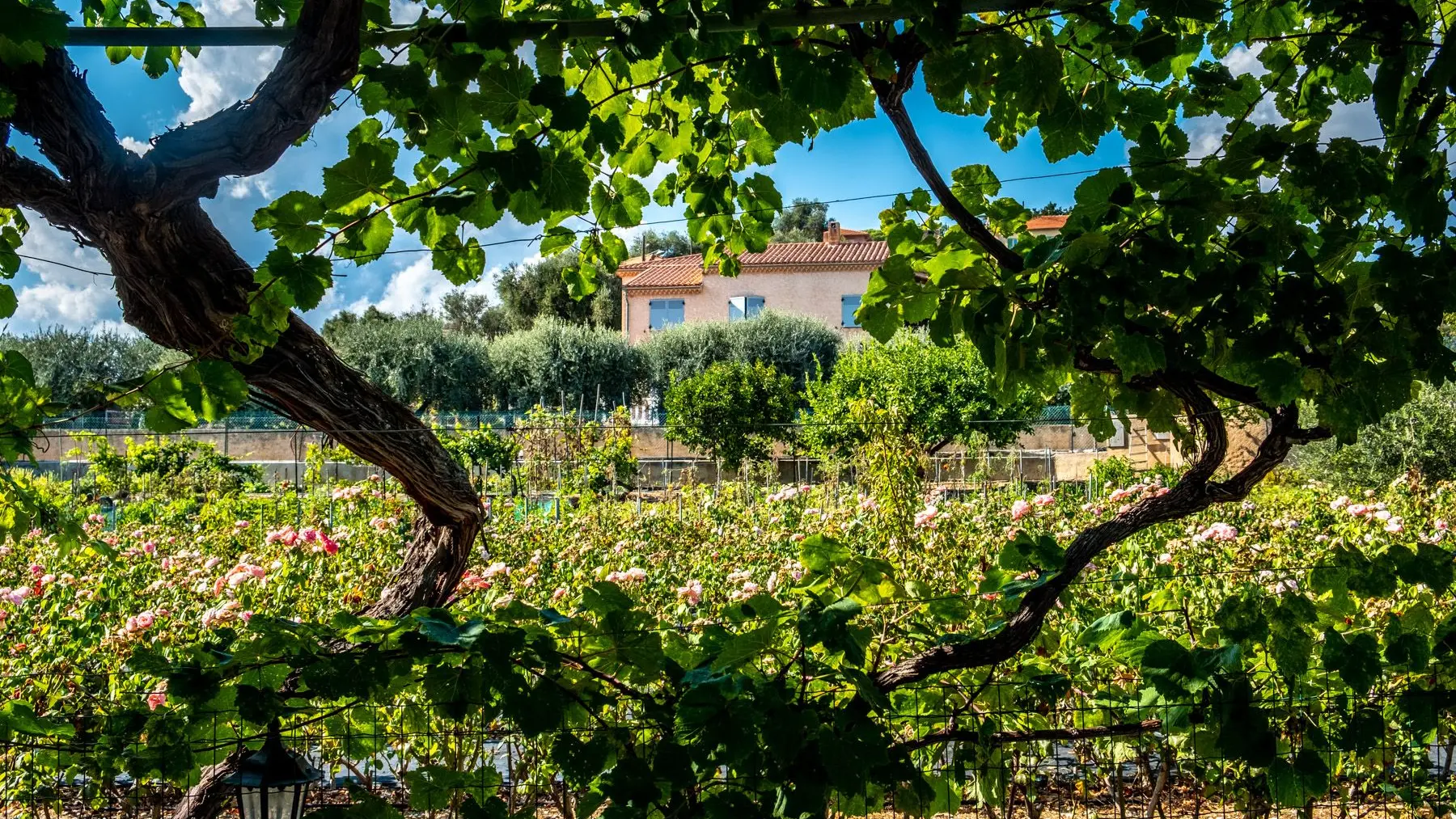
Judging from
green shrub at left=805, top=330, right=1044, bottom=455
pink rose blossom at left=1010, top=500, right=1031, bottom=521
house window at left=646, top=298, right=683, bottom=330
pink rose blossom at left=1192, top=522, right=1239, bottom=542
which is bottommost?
pink rose blossom at left=1192, top=522, right=1239, bottom=542

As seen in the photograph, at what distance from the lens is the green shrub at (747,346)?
28016 mm

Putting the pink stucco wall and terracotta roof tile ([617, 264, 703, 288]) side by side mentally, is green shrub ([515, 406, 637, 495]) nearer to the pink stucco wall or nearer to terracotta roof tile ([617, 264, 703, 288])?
the pink stucco wall

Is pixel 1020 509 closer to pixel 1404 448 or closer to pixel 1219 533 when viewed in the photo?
pixel 1219 533

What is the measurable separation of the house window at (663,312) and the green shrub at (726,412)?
38.2ft

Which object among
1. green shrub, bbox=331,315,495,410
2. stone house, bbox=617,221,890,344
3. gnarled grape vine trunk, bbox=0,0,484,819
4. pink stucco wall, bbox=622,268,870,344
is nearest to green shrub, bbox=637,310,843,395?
stone house, bbox=617,221,890,344

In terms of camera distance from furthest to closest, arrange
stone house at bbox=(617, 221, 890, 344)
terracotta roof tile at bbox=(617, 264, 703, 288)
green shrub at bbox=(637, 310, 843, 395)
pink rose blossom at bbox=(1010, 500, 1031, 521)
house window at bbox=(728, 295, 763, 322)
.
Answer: terracotta roof tile at bbox=(617, 264, 703, 288) → house window at bbox=(728, 295, 763, 322) → stone house at bbox=(617, 221, 890, 344) → green shrub at bbox=(637, 310, 843, 395) → pink rose blossom at bbox=(1010, 500, 1031, 521)

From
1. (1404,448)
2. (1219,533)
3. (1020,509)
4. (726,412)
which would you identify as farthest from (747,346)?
(1219,533)

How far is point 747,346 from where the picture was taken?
28.1 metres

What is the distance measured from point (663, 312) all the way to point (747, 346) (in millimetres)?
6320

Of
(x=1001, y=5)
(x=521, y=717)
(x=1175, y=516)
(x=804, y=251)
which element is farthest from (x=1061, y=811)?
(x=804, y=251)

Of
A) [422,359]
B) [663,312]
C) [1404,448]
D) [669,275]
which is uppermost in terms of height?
[669,275]

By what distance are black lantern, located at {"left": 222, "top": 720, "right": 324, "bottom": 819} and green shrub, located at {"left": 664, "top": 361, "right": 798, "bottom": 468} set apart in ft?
63.2

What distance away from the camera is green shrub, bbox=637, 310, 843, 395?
91.9 ft

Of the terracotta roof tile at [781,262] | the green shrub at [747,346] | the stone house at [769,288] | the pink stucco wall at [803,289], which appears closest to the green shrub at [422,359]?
the green shrub at [747,346]
